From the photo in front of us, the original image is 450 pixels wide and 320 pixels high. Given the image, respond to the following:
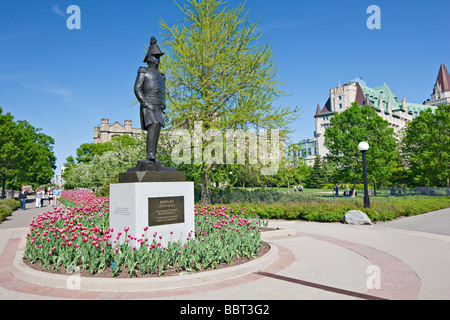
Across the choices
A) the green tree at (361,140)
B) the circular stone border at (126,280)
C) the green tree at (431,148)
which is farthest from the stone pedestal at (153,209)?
the green tree at (431,148)

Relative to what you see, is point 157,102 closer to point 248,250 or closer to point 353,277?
point 248,250

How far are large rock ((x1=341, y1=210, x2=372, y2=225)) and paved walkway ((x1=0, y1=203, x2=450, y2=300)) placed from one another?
149 inches

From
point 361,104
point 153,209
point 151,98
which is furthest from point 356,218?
point 361,104

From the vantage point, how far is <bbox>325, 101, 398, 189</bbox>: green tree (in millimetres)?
35594

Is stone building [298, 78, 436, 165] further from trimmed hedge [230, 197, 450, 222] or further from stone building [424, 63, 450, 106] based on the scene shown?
trimmed hedge [230, 197, 450, 222]

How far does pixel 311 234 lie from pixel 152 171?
6.49 meters

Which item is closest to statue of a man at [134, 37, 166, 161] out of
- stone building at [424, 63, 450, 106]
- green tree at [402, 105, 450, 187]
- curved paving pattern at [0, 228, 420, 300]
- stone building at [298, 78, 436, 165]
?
curved paving pattern at [0, 228, 420, 300]

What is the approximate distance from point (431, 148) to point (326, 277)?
40.1 meters

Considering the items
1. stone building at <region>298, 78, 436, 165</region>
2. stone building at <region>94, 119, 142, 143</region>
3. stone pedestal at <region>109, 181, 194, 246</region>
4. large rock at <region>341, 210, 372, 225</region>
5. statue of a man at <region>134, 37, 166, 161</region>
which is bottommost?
large rock at <region>341, 210, 372, 225</region>

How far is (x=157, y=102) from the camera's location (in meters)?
7.10

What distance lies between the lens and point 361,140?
36.7 metres

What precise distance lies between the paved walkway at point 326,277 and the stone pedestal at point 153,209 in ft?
6.07

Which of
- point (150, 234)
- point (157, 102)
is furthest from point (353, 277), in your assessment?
point (157, 102)
